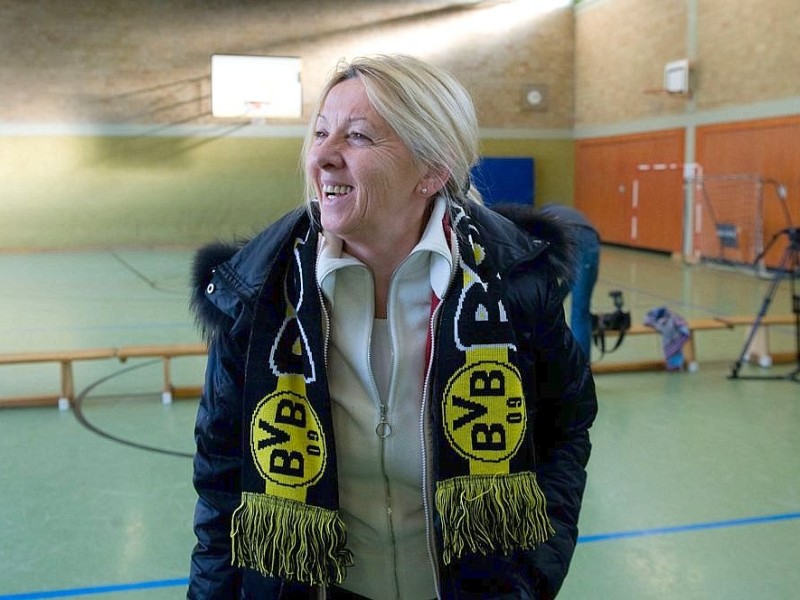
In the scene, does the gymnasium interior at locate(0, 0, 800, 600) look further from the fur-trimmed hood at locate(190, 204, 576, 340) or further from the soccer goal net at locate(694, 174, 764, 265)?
the fur-trimmed hood at locate(190, 204, 576, 340)

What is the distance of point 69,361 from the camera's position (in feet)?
17.7

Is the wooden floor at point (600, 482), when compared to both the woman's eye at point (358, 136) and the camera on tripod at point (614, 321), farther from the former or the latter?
the woman's eye at point (358, 136)

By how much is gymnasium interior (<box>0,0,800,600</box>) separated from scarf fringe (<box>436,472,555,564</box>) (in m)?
0.76

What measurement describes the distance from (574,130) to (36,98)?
11309 mm

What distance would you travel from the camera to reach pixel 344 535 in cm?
141

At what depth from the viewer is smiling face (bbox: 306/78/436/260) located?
1389 mm

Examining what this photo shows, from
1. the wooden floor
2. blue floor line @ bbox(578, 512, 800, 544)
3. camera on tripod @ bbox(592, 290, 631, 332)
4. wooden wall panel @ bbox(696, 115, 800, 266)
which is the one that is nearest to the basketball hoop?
wooden wall panel @ bbox(696, 115, 800, 266)

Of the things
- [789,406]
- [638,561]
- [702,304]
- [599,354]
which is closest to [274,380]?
[638,561]

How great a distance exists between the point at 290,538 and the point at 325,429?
200mm

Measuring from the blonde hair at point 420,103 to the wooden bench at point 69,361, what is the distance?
438cm

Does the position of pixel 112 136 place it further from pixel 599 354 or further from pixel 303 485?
pixel 303 485

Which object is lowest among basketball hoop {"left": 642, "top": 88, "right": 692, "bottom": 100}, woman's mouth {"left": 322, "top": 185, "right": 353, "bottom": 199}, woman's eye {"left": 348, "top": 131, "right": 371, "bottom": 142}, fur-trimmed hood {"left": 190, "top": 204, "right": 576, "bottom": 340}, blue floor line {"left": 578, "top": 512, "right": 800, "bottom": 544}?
blue floor line {"left": 578, "top": 512, "right": 800, "bottom": 544}

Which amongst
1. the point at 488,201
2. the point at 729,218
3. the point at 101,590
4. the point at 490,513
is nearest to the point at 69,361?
the point at 101,590

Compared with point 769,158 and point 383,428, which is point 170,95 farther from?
point 383,428
